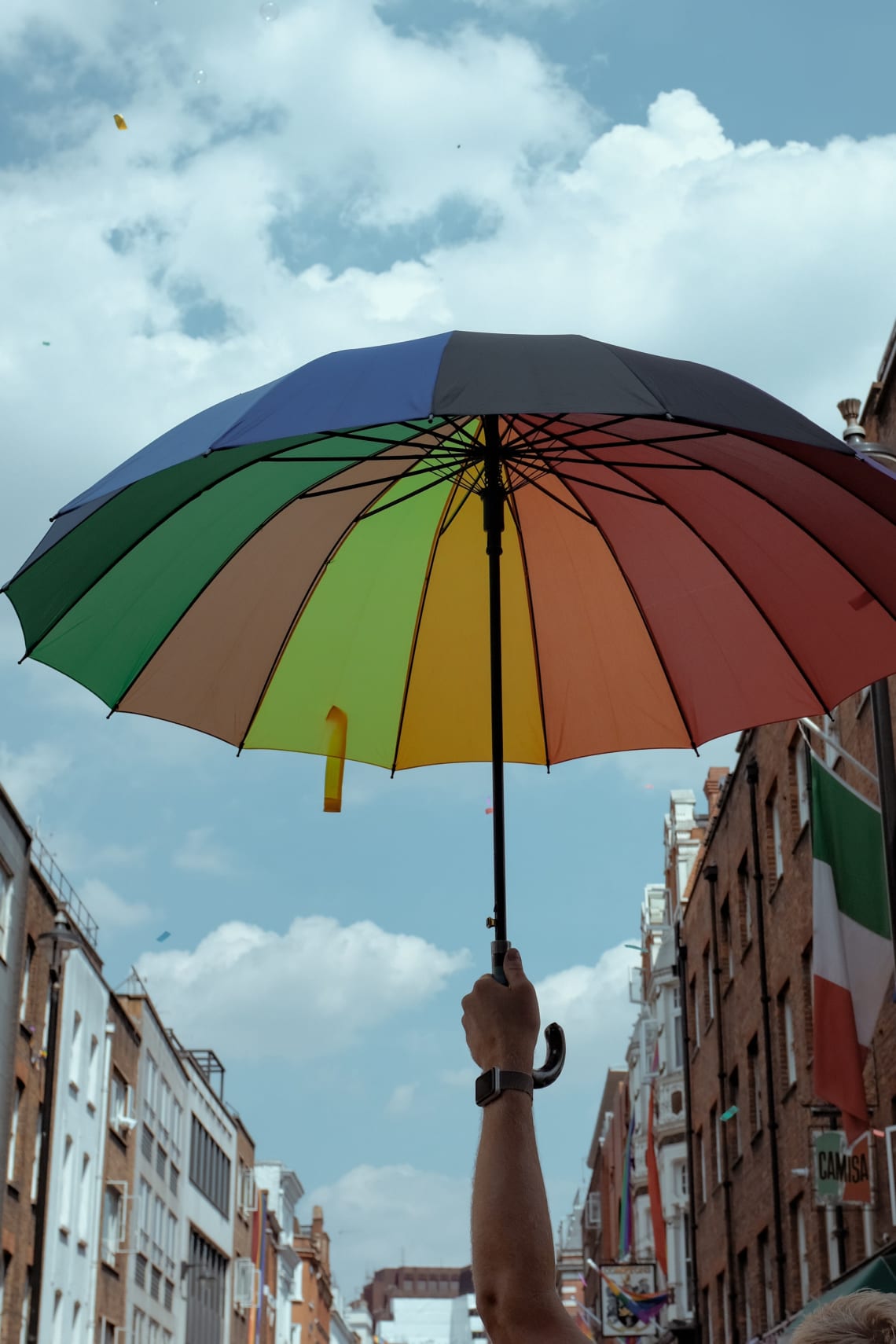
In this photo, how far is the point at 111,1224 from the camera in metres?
41.2

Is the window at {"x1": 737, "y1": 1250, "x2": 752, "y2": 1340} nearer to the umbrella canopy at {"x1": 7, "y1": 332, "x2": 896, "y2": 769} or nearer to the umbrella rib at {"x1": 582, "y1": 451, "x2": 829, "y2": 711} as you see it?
the umbrella canopy at {"x1": 7, "y1": 332, "x2": 896, "y2": 769}

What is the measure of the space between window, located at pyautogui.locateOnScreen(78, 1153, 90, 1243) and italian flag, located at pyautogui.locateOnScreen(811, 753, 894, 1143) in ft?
87.7

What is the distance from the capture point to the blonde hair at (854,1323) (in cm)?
190

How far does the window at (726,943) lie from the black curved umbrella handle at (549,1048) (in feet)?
92.2

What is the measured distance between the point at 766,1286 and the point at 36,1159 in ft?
49.7

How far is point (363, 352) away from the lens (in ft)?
12.2

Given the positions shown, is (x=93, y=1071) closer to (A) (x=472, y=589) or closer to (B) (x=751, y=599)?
(A) (x=472, y=589)

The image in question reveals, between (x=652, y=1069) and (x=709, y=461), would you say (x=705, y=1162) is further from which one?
(x=709, y=461)

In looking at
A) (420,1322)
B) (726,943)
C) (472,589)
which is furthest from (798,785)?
(420,1322)

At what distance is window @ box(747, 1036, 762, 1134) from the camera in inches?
1077

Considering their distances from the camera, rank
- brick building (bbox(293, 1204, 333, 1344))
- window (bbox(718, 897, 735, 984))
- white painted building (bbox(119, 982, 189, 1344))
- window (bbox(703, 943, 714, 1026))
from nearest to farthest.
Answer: window (bbox(718, 897, 735, 984)), window (bbox(703, 943, 714, 1026)), white painted building (bbox(119, 982, 189, 1344)), brick building (bbox(293, 1204, 333, 1344))

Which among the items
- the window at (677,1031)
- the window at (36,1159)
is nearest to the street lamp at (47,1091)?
the window at (36,1159)

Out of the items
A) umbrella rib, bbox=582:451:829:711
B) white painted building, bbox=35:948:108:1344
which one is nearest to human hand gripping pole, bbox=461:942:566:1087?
umbrella rib, bbox=582:451:829:711

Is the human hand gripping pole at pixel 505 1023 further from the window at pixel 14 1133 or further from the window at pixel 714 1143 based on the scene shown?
the window at pixel 714 1143
